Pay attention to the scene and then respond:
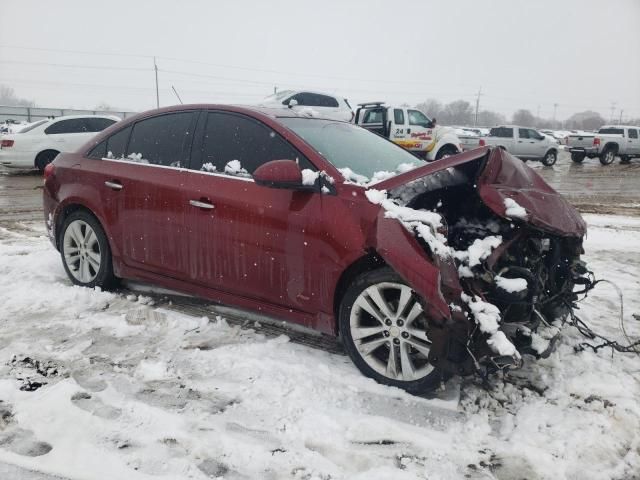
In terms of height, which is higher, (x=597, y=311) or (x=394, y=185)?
(x=394, y=185)

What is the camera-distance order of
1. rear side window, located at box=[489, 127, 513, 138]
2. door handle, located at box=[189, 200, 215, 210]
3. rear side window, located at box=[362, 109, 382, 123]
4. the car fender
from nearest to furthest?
the car fender, door handle, located at box=[189, 200, 215, 210], rear side window, located at box=[362, 109, 382, 123], rear side window, located at box=[489, 127, 513, 138]

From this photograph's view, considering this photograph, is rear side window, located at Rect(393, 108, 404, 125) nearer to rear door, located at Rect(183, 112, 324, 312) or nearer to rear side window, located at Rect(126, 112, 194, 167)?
rear side window, located at Rect(126, 112, 194, 167)

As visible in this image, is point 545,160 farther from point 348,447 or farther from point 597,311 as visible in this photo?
point 348,447

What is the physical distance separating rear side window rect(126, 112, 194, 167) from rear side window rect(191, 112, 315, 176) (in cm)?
21

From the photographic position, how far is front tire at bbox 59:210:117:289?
4.32 meters

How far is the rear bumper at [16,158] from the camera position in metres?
13.3

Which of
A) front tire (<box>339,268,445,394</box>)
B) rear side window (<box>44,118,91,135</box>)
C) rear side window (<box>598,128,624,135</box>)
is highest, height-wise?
rear side window (<box>598,128,624,135</box>)

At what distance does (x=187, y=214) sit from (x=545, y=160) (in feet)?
68.8

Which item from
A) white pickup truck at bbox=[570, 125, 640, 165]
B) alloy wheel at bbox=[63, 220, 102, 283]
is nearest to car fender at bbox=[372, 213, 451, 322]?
alloy wheel at bbox=[63, 220, 102, 283]

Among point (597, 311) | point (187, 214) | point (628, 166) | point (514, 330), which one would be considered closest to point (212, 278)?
point (187, 214)

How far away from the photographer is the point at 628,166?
22.1 metres

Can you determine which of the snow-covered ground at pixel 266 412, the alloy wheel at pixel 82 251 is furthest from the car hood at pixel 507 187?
the alloy wheel at pixel 82 251

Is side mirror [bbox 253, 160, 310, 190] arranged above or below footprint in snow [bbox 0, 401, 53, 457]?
above

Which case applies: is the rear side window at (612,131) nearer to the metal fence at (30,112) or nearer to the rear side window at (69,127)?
the rear side window at (69,127)
